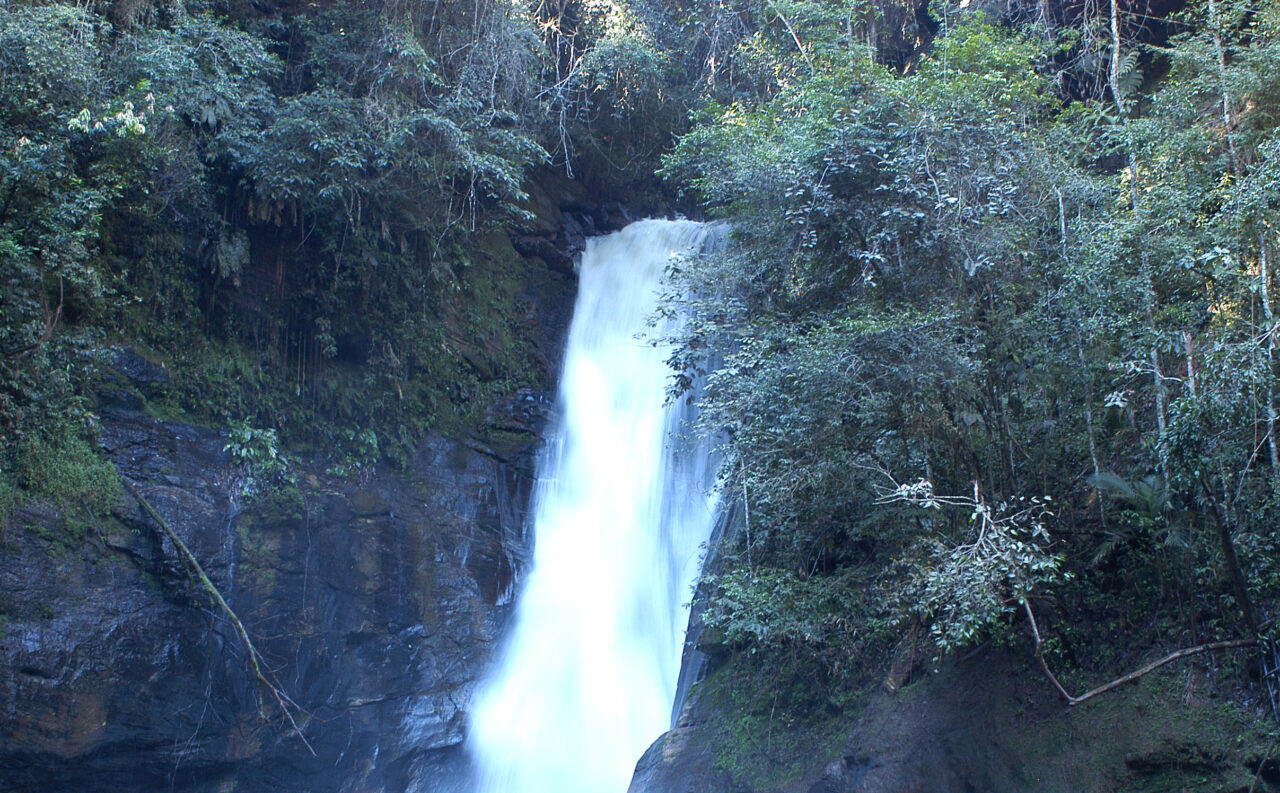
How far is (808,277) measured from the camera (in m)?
9.72

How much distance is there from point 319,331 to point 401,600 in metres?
4.26

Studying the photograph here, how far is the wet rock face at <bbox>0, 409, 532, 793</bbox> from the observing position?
33.1ft

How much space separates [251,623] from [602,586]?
5457 millimetres

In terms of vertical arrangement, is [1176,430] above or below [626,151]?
below

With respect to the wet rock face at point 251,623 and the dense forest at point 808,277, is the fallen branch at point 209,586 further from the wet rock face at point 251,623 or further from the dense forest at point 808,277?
the dense forest at point 808,277

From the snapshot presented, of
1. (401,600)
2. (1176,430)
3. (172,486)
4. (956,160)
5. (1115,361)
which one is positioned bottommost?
(401,600)

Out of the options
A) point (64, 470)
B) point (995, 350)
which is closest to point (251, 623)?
point (64, 470)

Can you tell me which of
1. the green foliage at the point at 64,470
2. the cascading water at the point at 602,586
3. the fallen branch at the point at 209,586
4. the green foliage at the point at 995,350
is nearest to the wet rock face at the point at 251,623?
the fallen branch at the point at 209,586

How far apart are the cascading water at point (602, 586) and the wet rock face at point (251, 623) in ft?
1.99

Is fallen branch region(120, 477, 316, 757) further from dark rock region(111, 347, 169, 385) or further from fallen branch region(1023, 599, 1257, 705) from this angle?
fallen branch region(1023, 599, 1257, 705)

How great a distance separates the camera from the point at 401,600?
43.5ft

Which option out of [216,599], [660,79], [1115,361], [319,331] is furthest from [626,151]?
[1115,361]

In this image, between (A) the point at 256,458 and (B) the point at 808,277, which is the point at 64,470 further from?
(B) the point at 808,277

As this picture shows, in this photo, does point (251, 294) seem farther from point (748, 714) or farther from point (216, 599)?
point (748, 714)
